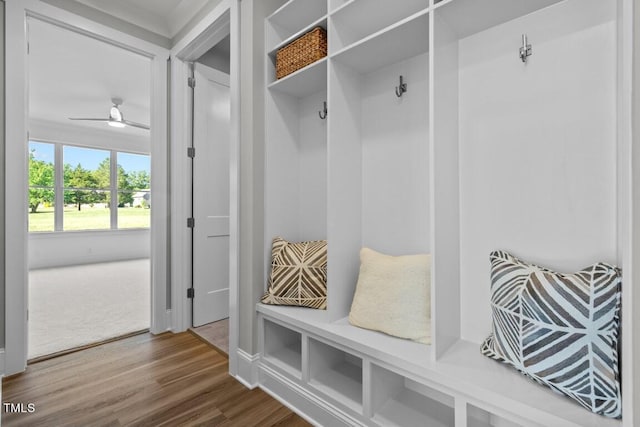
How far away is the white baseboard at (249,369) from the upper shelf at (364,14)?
1.81m

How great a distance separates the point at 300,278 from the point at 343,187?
0.59 metres

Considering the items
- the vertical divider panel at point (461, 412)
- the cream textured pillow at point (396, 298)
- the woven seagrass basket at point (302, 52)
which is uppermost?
the woven seagrass basket at point (302, 52)

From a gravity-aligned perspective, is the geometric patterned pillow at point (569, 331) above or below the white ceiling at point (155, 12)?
below

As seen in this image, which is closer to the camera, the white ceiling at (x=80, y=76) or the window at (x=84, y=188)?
the white ceiling at (x=80, y=76)

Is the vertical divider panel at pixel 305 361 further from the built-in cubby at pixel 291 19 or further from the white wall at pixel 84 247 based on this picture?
the white wall at pixel 84 247

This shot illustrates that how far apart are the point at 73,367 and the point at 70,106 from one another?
191 inches

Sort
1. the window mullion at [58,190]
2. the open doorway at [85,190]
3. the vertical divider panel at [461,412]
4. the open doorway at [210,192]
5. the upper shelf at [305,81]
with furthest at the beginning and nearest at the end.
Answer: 1. the window mullion at [58,190]
2. the open doorway at [85,190]
3. the open doorway at [210,192]
4. the upper shelf at [305,81]
5. the vertical divider panel at [461,412]

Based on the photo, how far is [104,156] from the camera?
683 centimetres

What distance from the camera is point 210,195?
297 centimetres

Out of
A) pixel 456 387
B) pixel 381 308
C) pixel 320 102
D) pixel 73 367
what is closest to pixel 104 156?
pixel 73 367

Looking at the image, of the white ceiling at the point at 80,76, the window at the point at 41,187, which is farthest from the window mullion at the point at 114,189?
the white ceiling at the point at 80,76

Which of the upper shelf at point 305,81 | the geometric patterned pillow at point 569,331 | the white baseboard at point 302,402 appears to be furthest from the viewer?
the upper shelf at point 305,81

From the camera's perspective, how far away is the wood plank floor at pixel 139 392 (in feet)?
5.30

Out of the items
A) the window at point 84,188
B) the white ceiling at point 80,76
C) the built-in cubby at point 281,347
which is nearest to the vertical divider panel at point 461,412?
the built-in cubby at point 281,347
